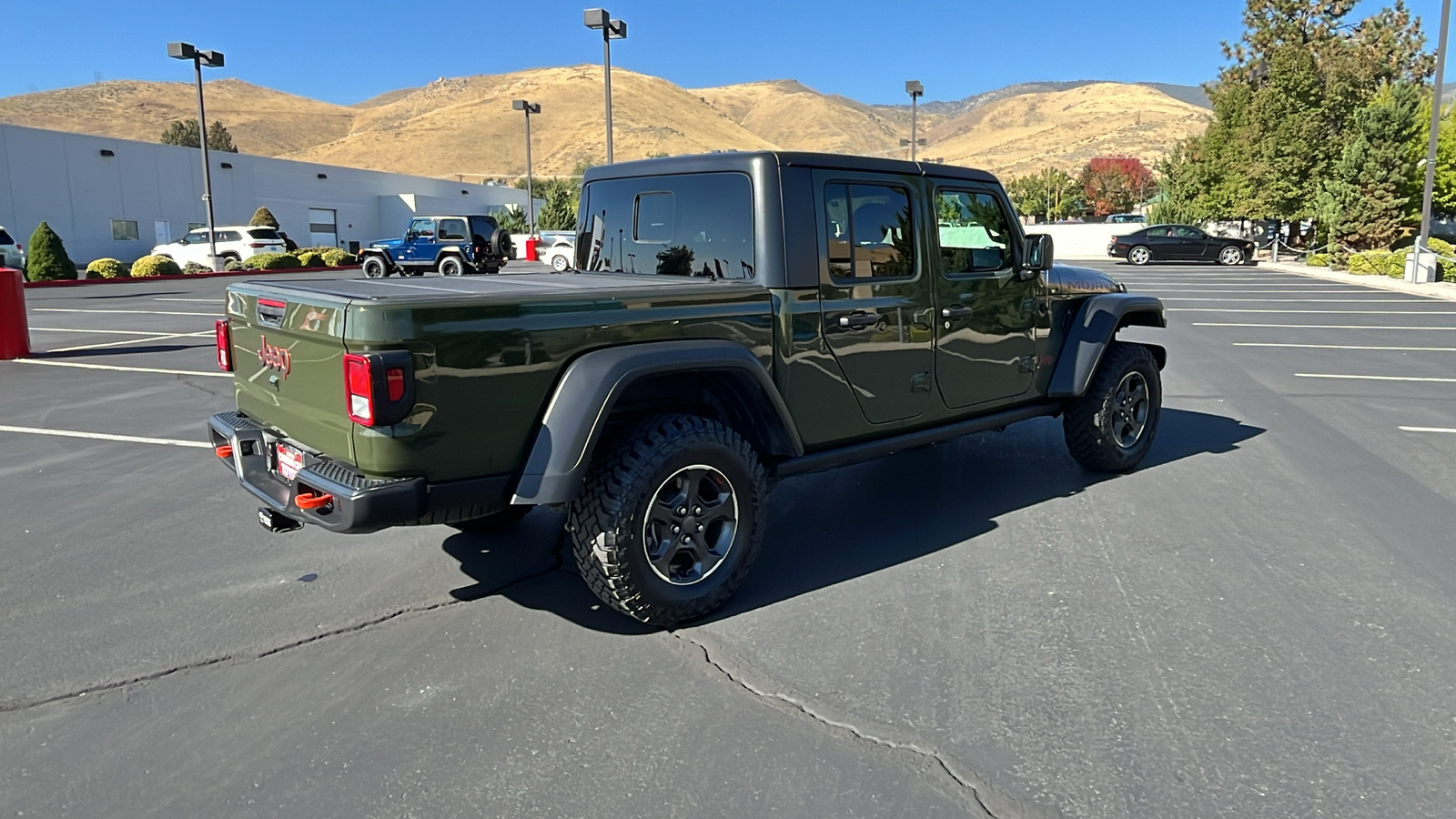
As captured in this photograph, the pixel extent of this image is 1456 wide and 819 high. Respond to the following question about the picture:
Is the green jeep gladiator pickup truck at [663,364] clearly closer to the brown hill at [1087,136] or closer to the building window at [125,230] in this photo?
the building window at [125,230]

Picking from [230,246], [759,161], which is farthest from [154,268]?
[759,161]

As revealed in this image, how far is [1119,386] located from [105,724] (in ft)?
18.0

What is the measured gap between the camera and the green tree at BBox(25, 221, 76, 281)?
25.2 meters

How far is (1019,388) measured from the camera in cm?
559

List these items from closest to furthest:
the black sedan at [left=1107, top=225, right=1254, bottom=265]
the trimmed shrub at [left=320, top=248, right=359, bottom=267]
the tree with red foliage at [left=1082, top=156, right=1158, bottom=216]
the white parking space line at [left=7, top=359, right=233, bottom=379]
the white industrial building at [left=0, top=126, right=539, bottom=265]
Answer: the white parking space line at [left=7, top=359, right=233, bottom=379], the white industrial building at [left=0, top=126, right=539, bottom=265], the black sedan at [left=1107, top=225, right=1254, bottom=265], the trimmed shrub at [left=320, top=248, right=359, bottom=267], the tree with red foliage at [left=1082, top=156, right=1158, bottom=216]

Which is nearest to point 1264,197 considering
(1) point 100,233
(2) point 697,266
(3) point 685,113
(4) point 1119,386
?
(4) point 1119,386

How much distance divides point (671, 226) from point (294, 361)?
6.17ft

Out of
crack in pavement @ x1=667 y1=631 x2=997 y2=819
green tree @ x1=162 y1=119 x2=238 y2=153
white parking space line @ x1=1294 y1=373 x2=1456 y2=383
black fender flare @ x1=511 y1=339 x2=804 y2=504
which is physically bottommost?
crack in pavement @ x1=667 y1=631 x2=997 y2=819

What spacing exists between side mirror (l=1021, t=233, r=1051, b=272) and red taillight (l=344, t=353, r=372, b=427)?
3.70 meters

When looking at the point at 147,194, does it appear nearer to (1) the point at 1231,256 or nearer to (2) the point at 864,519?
(1) the point at 1231,256

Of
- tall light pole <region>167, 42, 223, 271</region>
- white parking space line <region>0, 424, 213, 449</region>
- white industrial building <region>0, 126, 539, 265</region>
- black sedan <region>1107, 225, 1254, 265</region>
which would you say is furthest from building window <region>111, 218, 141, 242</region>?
black sedan <region>1107, 225, 1254, 265</region>

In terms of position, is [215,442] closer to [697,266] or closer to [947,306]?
[697,266]

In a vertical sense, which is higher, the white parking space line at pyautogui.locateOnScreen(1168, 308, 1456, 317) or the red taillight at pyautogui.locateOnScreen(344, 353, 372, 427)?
the red taillight at pyautogui.locateOnScreen(344, 353, 372, 427)

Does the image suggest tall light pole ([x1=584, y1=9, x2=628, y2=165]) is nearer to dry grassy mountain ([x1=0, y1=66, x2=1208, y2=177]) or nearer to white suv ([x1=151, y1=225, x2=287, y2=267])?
white suv ([x1=151, y1=225, x2=287, y2=267])
